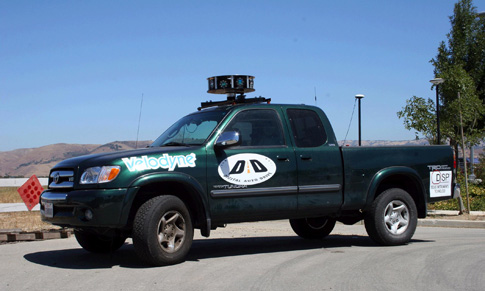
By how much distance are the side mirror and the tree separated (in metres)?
25.5

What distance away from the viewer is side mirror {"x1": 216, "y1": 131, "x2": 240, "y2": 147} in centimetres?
727

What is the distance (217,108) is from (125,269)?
258 cm

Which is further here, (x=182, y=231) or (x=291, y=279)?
(x=182, y=231)

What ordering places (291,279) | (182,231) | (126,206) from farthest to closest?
1. (182,231)
2. (126,206)
3. (291,279)

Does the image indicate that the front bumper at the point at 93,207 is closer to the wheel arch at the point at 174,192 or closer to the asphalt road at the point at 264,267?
the wheel arch at the point at 174,192

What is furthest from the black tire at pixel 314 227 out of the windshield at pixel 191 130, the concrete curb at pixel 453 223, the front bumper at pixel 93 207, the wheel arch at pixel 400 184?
the concrete curb at pixel 453 223

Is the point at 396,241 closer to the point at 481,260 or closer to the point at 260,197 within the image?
the point at 481,260

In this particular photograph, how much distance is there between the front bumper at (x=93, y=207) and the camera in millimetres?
6590

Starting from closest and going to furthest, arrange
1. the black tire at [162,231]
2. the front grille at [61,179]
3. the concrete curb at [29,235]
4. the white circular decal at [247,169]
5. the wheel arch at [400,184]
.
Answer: the black tire at [162,231] → the front grille at [61,179] → the white circular decal at [247,169] → the wheel arch at [400,184] → the concrete curb at [29,235]

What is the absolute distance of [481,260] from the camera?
7.45m

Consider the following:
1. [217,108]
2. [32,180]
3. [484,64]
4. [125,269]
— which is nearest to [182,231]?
[125,269]

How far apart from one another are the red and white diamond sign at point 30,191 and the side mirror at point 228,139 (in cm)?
1288

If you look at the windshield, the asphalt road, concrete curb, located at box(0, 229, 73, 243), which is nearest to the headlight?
the asphalt road

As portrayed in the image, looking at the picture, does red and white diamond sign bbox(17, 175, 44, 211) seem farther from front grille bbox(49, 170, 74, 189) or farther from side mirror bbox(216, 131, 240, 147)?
side mirror bbox(216, 131, 240, 147)
